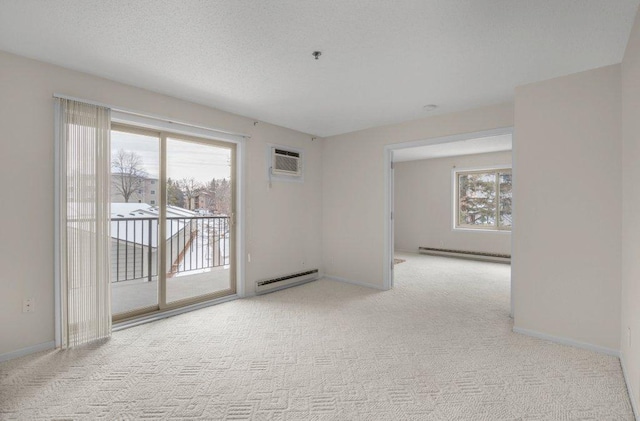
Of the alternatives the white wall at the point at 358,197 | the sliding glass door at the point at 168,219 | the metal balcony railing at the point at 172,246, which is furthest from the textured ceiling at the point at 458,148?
the metal balcony railing at the point at 172,246

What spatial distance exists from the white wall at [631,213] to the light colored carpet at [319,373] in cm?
A: 24

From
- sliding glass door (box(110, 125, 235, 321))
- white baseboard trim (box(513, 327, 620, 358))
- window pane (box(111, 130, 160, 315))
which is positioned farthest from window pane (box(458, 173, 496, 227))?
window pane (box(111, 130, 160, 315))

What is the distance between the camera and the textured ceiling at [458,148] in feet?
17.5

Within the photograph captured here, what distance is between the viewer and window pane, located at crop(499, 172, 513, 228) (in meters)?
6.52

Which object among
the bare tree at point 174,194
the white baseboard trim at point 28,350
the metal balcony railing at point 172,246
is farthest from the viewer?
the metal balcony railing at point 172,246

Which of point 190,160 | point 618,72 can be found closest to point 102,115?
point 190,160

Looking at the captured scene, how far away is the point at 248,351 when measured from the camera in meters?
2.49

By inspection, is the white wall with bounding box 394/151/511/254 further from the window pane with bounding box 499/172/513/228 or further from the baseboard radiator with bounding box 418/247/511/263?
the window pane with bounding box 499/172/513/228

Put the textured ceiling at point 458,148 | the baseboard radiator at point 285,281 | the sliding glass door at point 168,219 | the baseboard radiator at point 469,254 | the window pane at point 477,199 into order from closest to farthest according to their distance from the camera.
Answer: the sliding glass door at point 168,219 < the baseboard radiator at point 285,281 < the textured ceiling at point 458,148 < the baseboard radiator at point 469,254 < the window pane at point 477,199

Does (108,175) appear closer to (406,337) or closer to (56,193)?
(56,193)

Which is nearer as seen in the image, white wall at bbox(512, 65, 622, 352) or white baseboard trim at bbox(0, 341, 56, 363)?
white baseboard trim at bbox(0, 341, 56, 363)

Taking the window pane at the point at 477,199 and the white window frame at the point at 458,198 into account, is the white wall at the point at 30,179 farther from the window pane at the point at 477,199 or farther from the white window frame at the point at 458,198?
the window pane at the point at 477,199

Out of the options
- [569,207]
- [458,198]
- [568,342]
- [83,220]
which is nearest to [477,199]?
[458,198]

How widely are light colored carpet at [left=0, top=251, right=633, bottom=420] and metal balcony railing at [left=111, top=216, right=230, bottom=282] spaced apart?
3.49 ft
